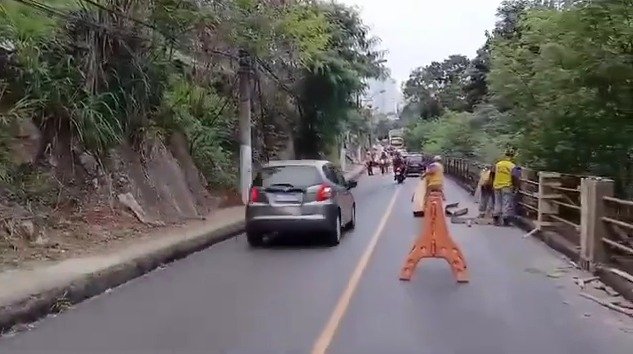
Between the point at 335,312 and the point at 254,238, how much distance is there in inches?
284

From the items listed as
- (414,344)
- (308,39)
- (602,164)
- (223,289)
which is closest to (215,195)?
(308,39)

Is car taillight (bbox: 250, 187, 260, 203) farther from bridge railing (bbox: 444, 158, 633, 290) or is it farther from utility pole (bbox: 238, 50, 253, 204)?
utility pole (bbox: 238, 50, 253, 204)

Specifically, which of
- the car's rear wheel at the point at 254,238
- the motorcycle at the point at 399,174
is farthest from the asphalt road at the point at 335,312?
the motorcycle at the point at 399,174

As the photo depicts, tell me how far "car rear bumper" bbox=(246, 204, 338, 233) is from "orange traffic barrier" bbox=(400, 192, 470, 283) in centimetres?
393

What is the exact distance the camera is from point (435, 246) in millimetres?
11898

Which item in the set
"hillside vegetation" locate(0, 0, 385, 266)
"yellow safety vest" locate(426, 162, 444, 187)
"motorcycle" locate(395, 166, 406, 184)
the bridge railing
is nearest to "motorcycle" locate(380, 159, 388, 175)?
"motorcycle" locate(395, 166, 406, 184)

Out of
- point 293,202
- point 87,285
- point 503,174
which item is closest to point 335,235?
point 293,202

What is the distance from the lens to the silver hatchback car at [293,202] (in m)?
15.6

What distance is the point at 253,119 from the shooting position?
113 feet

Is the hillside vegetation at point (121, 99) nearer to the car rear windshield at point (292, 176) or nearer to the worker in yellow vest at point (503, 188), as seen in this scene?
the car rear windshield at point (292, 176)

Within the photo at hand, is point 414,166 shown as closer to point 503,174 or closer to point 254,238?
point 503,174

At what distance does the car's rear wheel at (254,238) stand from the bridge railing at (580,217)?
18.0 ft

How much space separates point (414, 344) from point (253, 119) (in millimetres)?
27029

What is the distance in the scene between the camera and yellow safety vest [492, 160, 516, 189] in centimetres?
2008
